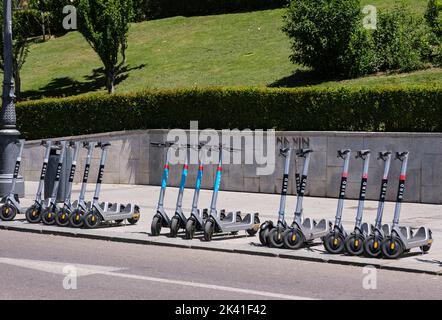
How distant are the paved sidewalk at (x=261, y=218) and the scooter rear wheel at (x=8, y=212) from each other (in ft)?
0.58

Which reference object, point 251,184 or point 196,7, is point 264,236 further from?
point 196,7

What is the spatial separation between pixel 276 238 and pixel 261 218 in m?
3.78

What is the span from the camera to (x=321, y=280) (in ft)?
33.5

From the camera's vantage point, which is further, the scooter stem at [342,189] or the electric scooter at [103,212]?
the electric scooter at [103,212]

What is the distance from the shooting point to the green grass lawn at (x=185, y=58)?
27078 mm

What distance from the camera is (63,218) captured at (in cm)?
1467

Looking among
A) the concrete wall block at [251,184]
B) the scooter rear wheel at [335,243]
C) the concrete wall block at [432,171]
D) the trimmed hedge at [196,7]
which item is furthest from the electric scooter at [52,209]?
the trimmed hedge at [196,7]

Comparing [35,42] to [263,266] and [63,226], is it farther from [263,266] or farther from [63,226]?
[263,266]

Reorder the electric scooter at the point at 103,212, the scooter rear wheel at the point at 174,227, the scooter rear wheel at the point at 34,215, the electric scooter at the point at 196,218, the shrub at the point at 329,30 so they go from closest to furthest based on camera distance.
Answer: the electric scooter at the point at 196,218 < the scooter rear wheel at the point at 174,227 < the electric scooter at the point at 103,212 < the scooter rear wheel at the point at 34,215 < the shrub at the point at 329,30

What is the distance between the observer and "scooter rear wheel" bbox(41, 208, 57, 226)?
1488 centimetres

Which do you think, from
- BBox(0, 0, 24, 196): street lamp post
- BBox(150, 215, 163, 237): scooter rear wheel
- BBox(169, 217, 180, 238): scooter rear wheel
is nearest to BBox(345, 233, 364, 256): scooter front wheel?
BBox(169, 217, 180, 238): scooter rear wheel

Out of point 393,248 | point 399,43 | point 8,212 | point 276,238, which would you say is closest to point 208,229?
point 276,238

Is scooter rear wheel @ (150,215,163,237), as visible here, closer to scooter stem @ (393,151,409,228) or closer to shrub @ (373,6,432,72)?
scooter stem @ (393,151,409,228)

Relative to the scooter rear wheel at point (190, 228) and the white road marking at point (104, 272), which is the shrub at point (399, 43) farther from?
the white road marking at point (104, 272)
